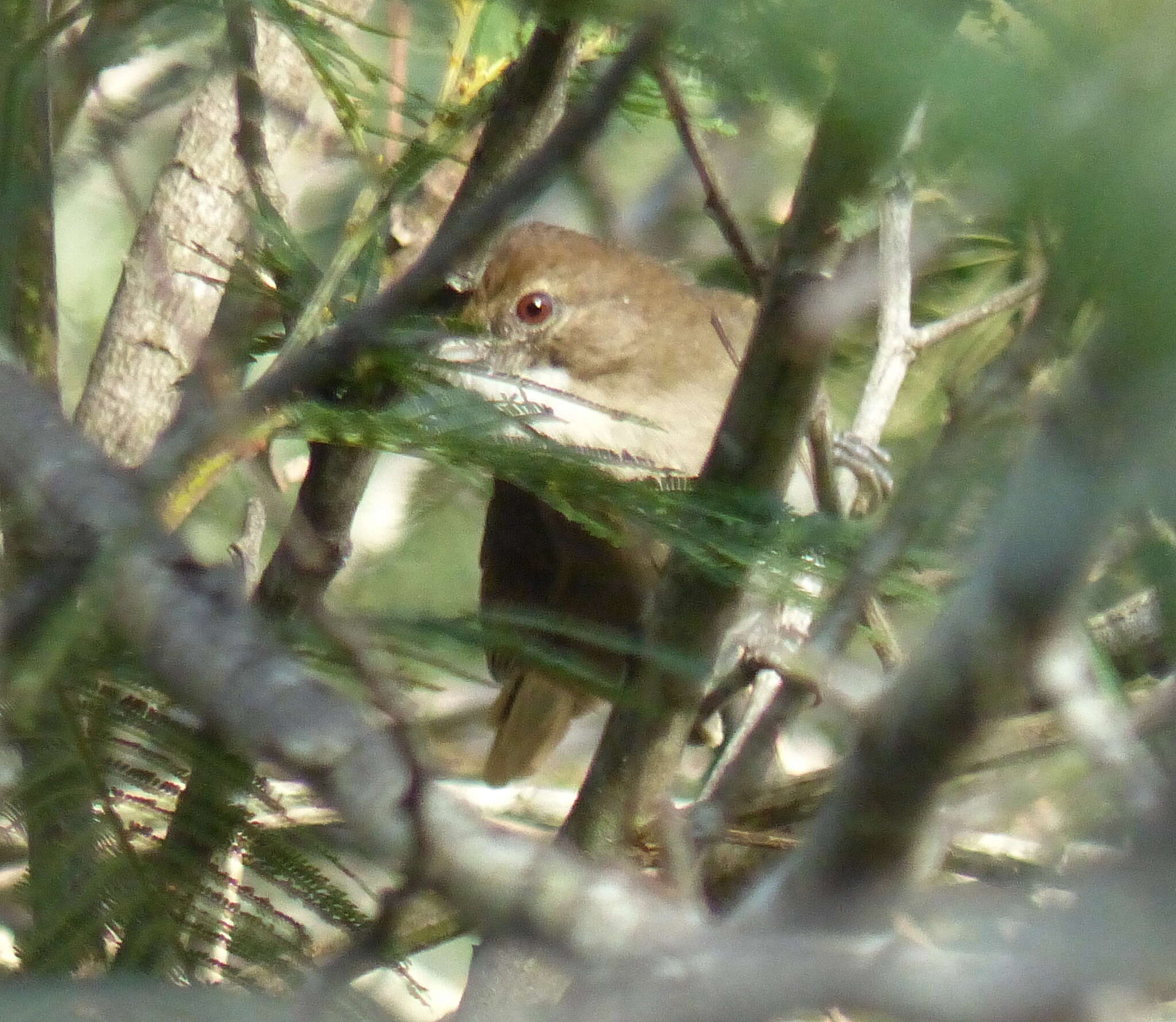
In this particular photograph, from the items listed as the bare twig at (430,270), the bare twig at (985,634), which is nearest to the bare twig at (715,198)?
the bare twig at (430,270)

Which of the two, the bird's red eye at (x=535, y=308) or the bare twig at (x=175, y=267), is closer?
the bare twig at (x=175, y=267)

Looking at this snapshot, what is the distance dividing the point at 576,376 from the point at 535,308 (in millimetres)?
183

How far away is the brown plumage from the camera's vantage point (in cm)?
337

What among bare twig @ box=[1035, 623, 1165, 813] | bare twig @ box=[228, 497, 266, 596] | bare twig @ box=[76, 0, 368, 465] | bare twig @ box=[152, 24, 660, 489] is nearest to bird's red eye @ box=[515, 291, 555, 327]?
bare twig @ box=[76, 0, 368, 465]

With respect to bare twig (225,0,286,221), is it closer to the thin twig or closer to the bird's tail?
the thin twig

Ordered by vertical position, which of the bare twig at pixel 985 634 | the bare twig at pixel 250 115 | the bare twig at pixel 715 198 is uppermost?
the bare twig at pixel 715 198

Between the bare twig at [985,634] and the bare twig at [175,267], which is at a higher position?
the bare twig at [175,267]

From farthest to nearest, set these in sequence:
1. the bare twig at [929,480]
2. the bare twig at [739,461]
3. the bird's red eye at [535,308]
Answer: the bird's red eye at [535,308], the bare twig at [739,461], the bare twig at [929,480]

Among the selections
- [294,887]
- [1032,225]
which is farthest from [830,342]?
[1032,225]

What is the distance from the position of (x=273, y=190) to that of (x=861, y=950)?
5.85ft

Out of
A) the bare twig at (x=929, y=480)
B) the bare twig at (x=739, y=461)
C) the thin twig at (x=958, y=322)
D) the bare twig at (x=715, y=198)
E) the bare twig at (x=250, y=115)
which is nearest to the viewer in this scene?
the bare twig at (x=929, y=480)

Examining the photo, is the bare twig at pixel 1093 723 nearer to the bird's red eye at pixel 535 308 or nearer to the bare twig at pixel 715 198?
the bare twig at pixel 715 198

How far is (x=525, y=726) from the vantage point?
3.72 metres

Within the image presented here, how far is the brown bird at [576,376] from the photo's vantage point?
3.35 meters
